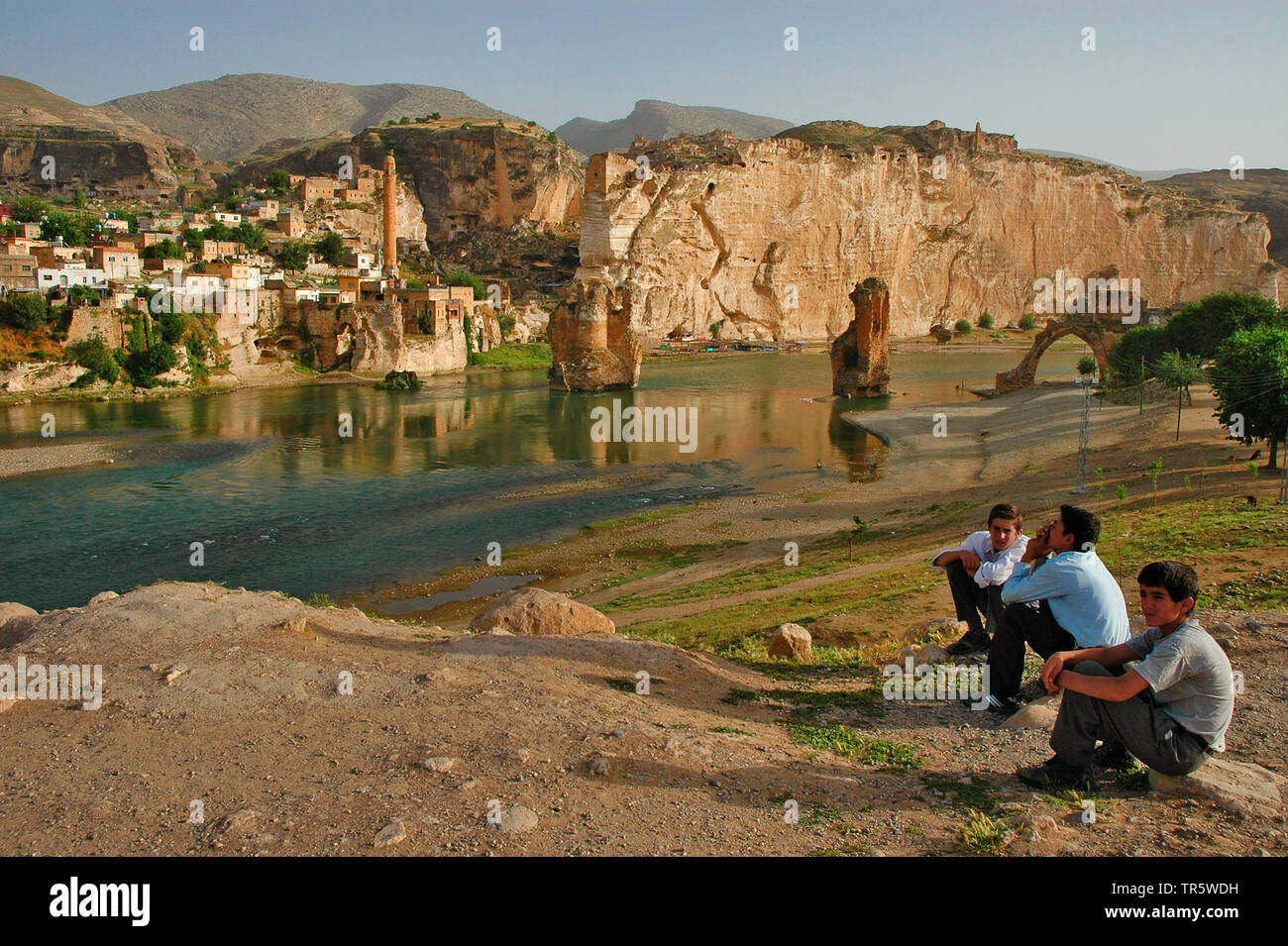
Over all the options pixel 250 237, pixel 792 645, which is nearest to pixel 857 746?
pixel 792 645

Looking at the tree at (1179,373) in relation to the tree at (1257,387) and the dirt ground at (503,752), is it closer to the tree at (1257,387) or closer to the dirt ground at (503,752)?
the tree at (1257,387)

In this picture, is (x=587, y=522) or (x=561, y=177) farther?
(x=561, y=177)

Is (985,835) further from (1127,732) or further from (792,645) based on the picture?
(792,645)

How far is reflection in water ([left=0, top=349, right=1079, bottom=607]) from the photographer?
65.9 feet

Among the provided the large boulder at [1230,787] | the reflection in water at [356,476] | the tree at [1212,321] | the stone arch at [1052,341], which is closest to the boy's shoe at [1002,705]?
the large boulder at [1230,787]

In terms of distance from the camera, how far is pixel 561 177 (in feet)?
311

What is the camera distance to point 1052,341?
1816 inches

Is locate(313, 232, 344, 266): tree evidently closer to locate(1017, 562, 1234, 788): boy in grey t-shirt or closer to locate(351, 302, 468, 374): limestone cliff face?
locate(351, 302, 468, 374): limestone cliff face

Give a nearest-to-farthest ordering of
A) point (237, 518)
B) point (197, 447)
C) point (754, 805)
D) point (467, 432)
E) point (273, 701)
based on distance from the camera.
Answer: point (754, 805) → point (273, 701) → point (237, 518) → point (197, 447) → point (467, 432)

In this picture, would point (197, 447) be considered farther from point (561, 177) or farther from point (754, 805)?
point (561, 177)

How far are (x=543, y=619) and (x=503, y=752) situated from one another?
3492 millimetres

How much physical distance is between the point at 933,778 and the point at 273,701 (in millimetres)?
4405

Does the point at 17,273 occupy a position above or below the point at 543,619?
above

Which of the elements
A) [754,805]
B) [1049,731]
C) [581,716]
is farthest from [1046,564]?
[581,716]
